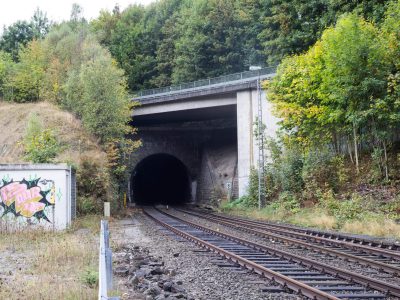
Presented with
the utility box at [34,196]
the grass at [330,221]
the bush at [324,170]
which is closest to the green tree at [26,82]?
the grass at [330,221]

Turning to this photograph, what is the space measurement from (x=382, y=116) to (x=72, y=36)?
1367 inches

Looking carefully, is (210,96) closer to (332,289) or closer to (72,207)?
(72,207)

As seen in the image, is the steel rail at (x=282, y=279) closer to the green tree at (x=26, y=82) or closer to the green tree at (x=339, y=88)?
the green tree at (x=339, y=88)

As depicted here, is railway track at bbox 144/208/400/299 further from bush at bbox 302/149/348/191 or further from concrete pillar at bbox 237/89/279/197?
concrete pillar at bbox 237/89/279/197

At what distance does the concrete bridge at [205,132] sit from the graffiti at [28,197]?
48.4ft

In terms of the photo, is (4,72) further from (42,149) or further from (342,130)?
(342,130)

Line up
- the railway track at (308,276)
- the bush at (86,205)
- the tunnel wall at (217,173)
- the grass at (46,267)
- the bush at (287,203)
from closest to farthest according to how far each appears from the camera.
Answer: the railway track at (308,276) → the grass at (46,267) → the bush at (86,205) → the bush at (287,203) → the tunnel wall at (217,173)

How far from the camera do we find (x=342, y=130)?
24094 millimetres

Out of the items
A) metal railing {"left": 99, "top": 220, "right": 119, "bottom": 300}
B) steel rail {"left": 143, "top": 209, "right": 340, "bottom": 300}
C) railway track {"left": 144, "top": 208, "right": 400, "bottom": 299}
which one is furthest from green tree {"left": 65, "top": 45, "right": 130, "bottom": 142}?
metal railing {"left": 99, "top": 220, "right": 119, "bottom": 300}

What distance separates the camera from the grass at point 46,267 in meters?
7.63

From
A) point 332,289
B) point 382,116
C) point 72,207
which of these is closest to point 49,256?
point 332,289

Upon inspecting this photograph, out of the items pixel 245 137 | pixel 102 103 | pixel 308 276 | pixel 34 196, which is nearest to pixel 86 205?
pixel 34 196

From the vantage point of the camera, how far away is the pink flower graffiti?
1747 cm

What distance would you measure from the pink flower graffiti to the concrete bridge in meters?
15.2
